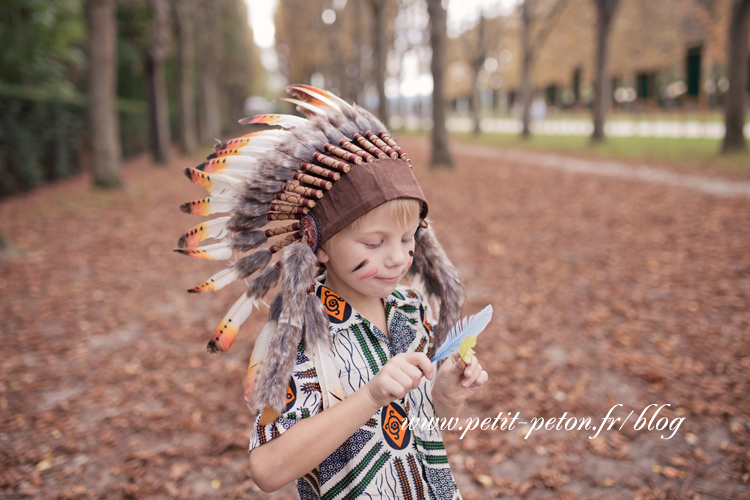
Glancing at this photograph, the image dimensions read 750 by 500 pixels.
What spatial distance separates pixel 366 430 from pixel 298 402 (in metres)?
0.28

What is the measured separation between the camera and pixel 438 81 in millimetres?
14750

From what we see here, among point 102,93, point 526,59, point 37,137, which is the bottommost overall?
point 37,137

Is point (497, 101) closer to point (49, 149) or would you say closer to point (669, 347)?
point (49, 149)

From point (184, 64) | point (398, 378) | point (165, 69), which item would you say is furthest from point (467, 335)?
point (165, 69)

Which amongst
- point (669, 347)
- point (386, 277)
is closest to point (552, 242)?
point (669, 347)

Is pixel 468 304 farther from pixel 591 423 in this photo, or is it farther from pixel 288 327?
pixel 288 327

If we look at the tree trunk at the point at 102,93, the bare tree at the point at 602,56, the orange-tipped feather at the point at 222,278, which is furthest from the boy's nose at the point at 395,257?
the bare tree at the point at 602,56

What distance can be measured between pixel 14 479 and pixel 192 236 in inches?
99.1

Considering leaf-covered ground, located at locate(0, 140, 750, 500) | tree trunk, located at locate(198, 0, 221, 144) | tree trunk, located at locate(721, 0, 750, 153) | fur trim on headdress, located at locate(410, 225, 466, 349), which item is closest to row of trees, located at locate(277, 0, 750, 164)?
tree trunk, located at locate(721, 0, 750, 153)

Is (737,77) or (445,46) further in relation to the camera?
(445,46)

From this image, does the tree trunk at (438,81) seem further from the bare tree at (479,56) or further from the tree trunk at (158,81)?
the bare tree at (479,56)

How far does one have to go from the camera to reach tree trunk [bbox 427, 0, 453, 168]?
14164 millimetres

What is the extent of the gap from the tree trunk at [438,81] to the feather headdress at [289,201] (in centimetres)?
1366

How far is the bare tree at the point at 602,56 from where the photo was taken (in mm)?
17486
